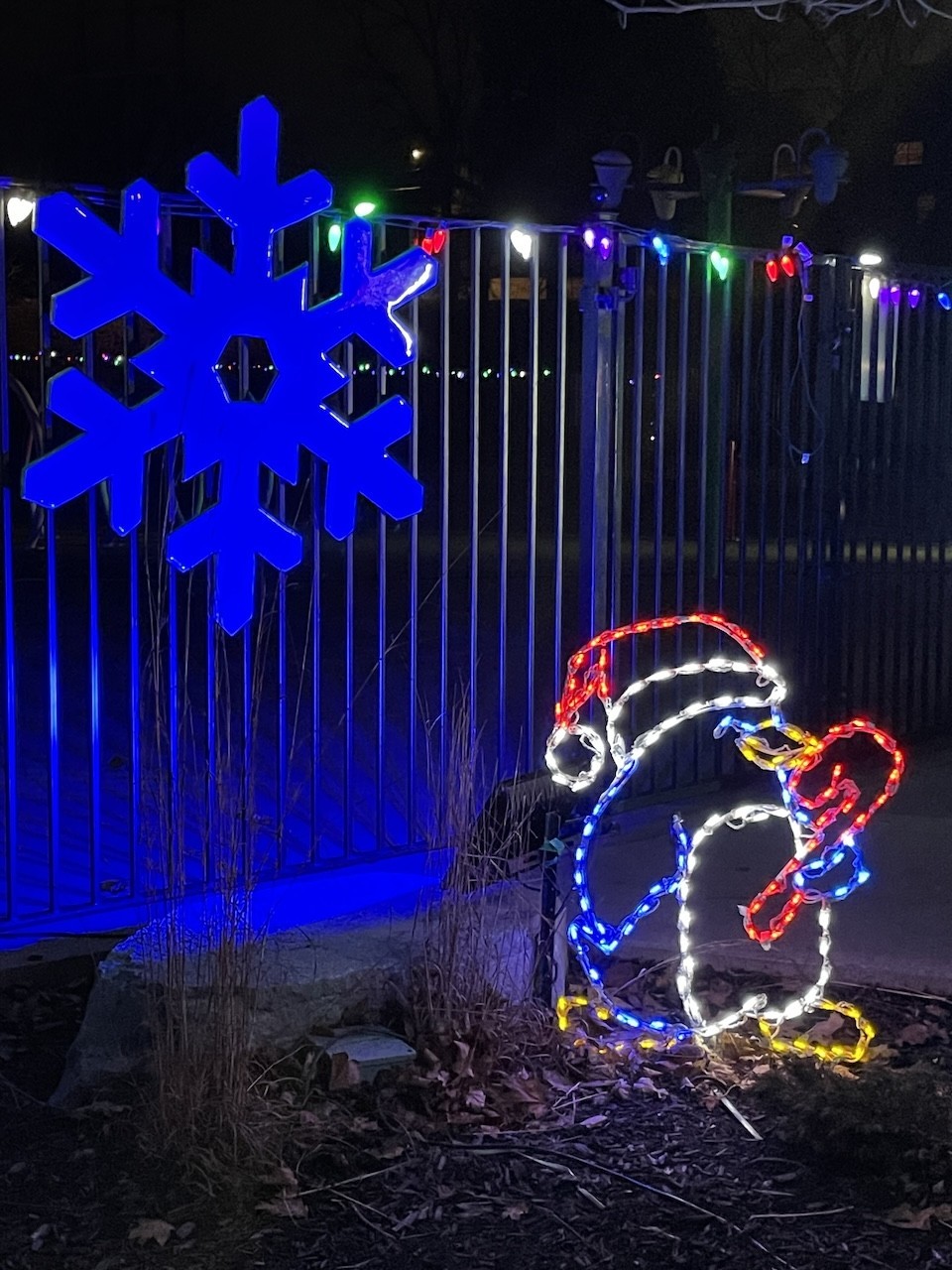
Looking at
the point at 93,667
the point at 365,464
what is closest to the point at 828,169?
the point at 365,464

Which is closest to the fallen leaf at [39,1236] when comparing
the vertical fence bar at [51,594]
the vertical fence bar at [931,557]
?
the vertical fence bar at [51,594]

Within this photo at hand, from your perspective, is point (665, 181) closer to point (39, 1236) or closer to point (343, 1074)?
point (343, 1074)

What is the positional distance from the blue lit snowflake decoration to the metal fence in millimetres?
106

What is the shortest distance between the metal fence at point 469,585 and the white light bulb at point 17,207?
5 cm

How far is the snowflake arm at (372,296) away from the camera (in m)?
5.54

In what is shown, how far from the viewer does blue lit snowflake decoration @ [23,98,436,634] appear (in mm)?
5070

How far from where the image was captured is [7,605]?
5.06 m

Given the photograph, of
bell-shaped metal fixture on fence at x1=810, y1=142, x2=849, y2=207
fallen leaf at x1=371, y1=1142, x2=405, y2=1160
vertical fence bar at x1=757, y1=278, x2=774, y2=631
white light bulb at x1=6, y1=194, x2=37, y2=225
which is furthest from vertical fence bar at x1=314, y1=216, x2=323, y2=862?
bell-shaped metal fixture on fence at x1=810, y1=142, x2=849, y2=207

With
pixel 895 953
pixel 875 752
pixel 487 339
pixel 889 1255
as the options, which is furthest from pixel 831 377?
pixel 487 339

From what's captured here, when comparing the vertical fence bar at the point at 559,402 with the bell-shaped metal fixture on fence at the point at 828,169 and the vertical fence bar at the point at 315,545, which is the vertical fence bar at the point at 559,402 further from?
the bell-shaped metal fixture on fence at the point at 828,169

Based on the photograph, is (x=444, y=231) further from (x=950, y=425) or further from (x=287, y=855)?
(x=950, y=425)

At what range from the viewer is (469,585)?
8.22 metres

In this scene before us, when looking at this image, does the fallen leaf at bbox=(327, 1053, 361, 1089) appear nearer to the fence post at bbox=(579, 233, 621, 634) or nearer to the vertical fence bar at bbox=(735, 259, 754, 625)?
the fence post at bbox=(579, 233, 621, 634)

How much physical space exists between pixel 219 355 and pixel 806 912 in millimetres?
2869
